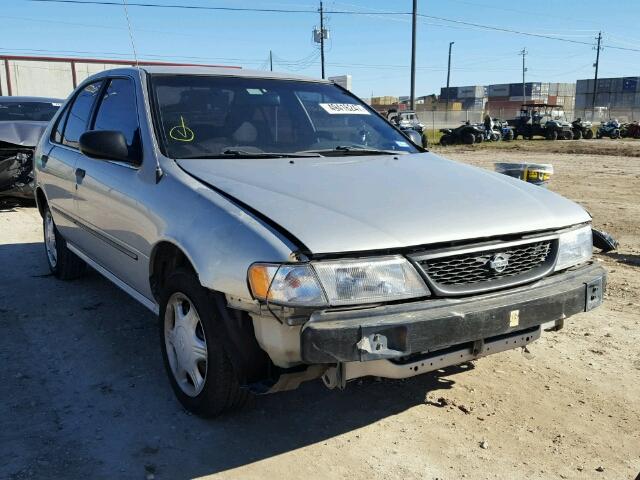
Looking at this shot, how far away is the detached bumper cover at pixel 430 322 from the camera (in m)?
2.31

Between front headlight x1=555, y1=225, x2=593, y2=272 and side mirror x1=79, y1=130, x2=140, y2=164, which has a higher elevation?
side mirror x1=79, y1=130, x2=140, y2=164

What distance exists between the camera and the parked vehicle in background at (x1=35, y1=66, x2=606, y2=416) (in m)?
2.40

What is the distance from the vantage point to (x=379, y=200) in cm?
284

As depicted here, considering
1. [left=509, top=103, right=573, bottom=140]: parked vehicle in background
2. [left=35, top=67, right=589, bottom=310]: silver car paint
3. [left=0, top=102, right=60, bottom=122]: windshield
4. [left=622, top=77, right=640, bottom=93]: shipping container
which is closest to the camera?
[left=35, top=67, right=589, bottom=310]: silver car paint

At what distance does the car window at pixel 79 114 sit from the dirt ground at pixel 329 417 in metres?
1.38

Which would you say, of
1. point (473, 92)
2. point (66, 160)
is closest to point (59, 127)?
point (66, 160)

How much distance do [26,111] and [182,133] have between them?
25.1ft

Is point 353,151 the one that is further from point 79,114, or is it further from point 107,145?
point 79,114

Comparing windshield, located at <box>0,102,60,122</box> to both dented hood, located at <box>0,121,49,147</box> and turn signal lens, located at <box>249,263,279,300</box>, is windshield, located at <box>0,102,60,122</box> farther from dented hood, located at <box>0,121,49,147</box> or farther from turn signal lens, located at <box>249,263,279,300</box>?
turn signal lens, located at <box>249,263,279,300</box>

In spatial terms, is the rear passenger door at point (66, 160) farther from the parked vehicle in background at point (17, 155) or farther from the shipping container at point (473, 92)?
the shipping container at point (473, 92)

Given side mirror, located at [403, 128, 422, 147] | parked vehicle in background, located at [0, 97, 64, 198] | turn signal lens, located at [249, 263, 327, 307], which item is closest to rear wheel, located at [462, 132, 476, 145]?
parked vehicle in background, located at [0, 97, 64, 198]

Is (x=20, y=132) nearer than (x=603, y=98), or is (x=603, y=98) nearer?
(x=20, y=132)

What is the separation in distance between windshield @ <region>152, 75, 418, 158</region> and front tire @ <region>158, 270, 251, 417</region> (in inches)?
31.9

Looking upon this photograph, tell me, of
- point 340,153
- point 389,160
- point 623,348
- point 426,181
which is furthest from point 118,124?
point 623,348
